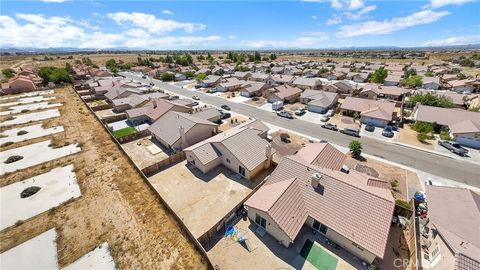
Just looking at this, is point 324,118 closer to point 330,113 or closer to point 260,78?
point 330,113

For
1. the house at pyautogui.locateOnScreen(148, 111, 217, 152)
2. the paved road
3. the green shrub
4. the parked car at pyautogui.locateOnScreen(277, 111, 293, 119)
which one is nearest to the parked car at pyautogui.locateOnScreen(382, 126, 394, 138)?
the paved road

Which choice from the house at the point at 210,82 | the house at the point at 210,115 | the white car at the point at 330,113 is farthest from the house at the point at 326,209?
the house at the point at 210,82

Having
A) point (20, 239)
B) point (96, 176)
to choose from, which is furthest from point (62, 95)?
point (20, 239)

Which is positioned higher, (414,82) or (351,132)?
(414,82)

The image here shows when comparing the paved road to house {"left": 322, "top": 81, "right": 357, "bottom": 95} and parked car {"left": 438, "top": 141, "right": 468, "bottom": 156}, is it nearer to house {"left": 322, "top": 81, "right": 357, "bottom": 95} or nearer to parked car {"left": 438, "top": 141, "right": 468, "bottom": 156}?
parked car {"left": 438, "top": 141, "right": 468, "bottom": 156}

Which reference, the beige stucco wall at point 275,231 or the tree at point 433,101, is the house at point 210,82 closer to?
the tree at point 433,101

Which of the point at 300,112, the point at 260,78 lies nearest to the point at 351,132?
the point at 300,112
